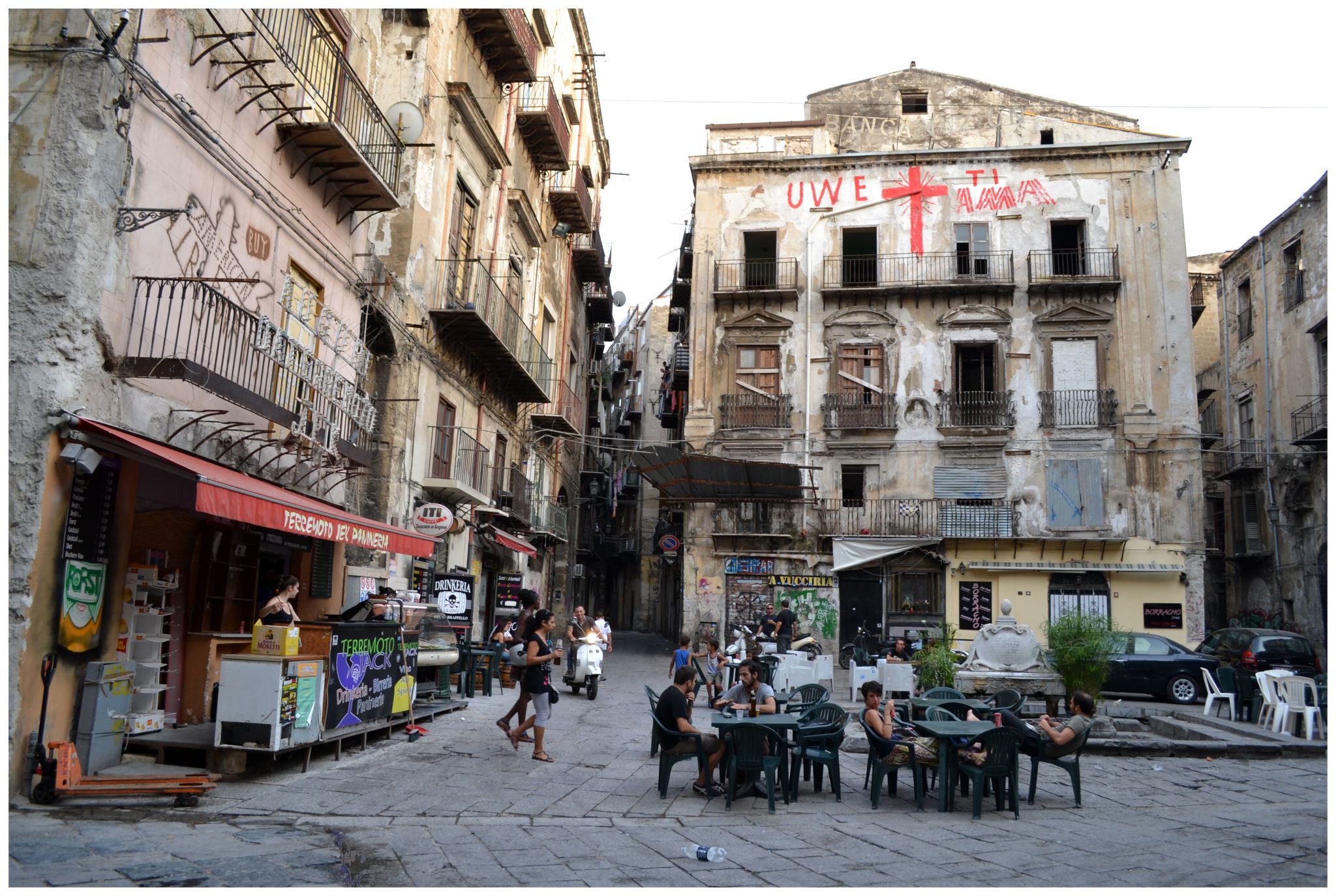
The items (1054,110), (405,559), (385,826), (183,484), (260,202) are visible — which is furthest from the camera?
(1054,110)

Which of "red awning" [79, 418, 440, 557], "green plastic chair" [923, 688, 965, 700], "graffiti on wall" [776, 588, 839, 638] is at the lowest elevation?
"green plastic chair" [923, 688, 965, 700]

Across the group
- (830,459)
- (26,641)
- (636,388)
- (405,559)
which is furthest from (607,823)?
(636,388)

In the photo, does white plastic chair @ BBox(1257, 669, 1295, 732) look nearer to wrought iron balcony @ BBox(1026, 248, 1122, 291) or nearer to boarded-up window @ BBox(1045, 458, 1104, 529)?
boarded-up window @ BBox(1045, 458, 1104, 529)

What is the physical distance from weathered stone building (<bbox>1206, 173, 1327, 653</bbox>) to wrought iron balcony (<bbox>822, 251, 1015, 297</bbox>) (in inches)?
303

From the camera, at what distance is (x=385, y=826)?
23.4 feet

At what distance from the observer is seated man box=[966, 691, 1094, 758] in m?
8.30

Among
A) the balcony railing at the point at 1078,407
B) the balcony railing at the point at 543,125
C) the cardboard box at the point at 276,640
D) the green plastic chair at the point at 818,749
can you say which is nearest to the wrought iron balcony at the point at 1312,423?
the balcony railing at the point at 1078,407

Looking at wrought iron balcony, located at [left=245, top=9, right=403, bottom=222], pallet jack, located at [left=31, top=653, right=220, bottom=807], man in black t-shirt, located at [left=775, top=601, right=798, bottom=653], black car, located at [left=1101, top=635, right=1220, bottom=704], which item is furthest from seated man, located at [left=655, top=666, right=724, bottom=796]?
black car, located at [left=1101, top=635, right=1220, bottom=704]

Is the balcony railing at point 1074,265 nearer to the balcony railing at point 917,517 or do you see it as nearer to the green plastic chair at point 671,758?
the balcony railing at point 917,517

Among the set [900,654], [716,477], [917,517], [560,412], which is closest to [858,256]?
[917,517]

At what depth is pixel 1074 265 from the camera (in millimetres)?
27906

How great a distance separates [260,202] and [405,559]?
23.0ft

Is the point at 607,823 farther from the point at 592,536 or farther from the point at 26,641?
the point at 592,536

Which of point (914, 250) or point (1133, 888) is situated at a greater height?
point (914, 250)
